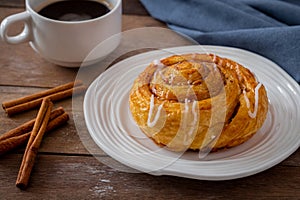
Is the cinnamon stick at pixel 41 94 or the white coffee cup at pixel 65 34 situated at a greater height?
the white coffee cup at pixel 65 34

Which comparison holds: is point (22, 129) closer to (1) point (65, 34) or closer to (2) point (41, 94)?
(2) point (41, 94)

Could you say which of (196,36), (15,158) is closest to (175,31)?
(196,36)

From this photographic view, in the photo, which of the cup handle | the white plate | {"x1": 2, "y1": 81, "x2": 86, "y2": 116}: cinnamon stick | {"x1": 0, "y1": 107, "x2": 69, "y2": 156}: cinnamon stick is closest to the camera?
the white plate

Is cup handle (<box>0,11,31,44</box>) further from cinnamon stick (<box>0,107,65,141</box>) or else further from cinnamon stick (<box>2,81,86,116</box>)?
cinnamon stick (<box>0,107,65,141</box>)

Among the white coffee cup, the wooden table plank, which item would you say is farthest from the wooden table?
the white coffee cup

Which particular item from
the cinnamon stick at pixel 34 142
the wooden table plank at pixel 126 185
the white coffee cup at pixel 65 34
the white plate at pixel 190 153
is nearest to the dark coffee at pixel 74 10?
the white coffee cup at pixel 65 34

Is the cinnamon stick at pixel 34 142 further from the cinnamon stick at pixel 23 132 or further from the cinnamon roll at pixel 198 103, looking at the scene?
the cinnamon roll at pixel 198 103

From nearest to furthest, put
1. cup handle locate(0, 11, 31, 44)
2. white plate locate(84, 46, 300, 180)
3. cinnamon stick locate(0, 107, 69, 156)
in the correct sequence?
white plate locate(84, 46, 300, 180) < cinnamon stick locate(0, 107, 69, 156) < cup handle locate(0, 11, 31, 44)

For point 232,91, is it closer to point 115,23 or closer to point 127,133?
point 127,133
